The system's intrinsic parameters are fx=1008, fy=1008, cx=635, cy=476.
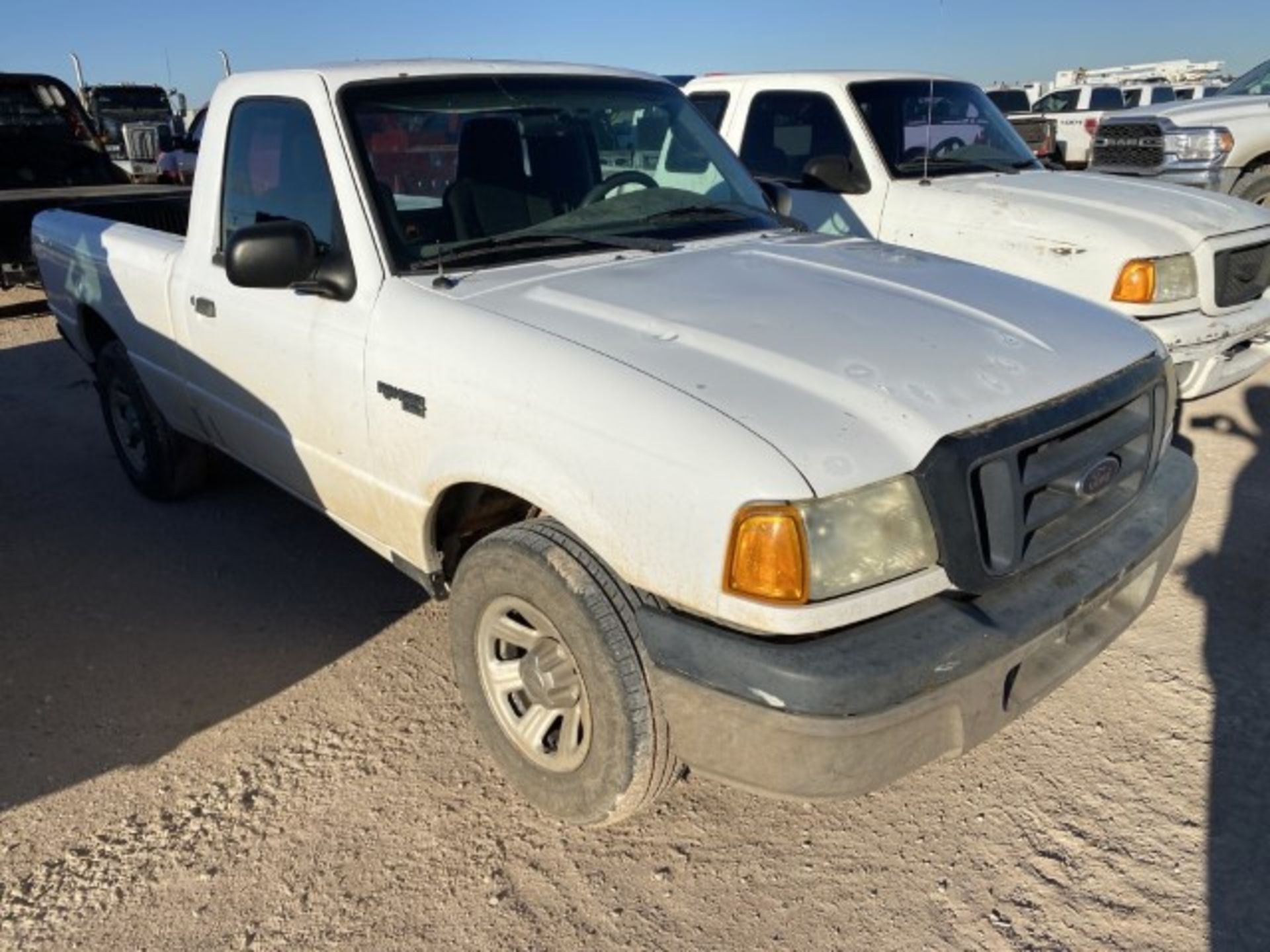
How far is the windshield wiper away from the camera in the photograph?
304 cm

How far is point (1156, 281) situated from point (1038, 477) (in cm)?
310

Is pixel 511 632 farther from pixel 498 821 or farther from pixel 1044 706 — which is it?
pixel 1044 706

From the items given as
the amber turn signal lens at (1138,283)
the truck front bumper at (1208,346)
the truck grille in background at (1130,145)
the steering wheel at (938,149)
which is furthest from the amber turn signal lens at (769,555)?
Result: the truck grille in background at (1130,145)

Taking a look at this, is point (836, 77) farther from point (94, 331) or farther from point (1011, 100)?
point (1011, 100)

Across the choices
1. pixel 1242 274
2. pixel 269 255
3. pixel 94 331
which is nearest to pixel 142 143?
pixel 94 331

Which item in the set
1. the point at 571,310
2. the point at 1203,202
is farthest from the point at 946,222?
the point at 571,310

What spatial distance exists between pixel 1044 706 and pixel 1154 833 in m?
0.59

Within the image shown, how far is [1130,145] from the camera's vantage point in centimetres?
888

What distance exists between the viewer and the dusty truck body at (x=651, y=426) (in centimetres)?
210

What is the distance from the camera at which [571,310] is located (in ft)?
8.72

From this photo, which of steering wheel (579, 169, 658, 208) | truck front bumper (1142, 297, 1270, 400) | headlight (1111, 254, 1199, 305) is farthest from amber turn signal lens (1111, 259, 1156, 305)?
steering wheel (579, 169, 658, 208)

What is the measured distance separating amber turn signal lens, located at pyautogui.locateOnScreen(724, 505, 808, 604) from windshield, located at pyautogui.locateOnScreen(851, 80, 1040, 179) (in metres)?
4.33

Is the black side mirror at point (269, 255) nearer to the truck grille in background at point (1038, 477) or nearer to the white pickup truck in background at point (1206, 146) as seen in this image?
the truck grille in background at point (1038, 477)

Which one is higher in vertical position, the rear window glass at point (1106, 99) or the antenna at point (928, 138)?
the antenna at point (928, 138)
